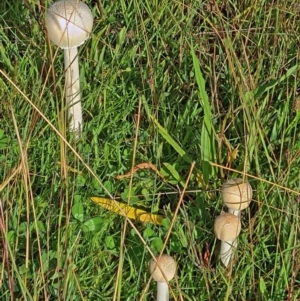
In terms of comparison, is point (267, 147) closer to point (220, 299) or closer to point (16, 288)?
point (220, 299)

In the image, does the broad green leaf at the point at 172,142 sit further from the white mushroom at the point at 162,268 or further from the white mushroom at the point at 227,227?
the white mushroom at the point at 162,268

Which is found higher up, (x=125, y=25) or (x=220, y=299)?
(x=125, y=25)

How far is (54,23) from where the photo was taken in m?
1.85

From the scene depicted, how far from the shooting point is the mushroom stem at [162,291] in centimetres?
158

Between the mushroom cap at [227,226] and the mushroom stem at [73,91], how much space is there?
569 mm

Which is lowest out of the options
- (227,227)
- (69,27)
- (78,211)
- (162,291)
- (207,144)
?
(162,291)

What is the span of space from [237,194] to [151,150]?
45 centimetres

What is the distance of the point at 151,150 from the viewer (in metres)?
2.06

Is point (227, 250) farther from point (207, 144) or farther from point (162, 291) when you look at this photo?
point (207, 144)

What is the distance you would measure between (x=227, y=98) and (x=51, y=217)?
730 mm

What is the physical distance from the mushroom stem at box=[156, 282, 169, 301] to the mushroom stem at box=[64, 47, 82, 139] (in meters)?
0.61

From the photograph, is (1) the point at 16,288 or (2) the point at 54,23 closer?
(1) the point at 16,288

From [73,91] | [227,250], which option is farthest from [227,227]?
[73,91]

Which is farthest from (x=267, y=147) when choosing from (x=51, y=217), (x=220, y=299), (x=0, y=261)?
(x=0, y=261)
